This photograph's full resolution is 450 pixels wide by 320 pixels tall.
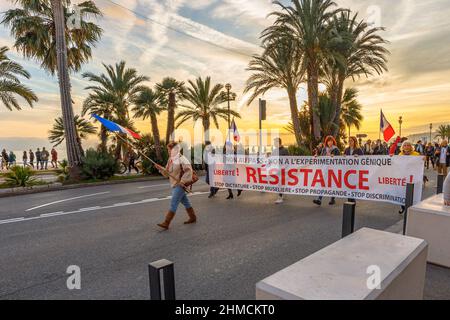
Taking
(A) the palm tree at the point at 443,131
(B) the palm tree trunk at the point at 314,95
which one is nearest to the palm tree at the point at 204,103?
(B) the palm tree trunk at the point at 314,95

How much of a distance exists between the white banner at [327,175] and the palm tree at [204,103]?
17003 millimetres

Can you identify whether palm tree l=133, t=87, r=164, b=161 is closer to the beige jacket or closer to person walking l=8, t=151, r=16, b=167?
person walking l=8, t=151, r=16, b=167

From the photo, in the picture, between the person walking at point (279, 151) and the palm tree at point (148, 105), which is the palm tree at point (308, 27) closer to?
the palm tree at point (148, 105)

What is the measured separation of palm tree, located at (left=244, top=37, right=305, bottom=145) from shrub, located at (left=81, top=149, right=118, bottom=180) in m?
12.2

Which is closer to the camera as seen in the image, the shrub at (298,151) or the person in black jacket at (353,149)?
the person in black jacket at (353,149)

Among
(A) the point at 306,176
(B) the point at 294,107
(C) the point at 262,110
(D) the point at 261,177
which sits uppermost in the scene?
(B) the point at 294,107

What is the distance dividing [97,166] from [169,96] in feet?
35.3

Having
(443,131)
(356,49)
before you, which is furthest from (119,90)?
(443,131)

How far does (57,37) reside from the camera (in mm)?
14305

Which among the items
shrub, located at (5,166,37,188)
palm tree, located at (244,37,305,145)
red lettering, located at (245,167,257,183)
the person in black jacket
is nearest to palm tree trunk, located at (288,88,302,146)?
palm tree, located at (244,37,305,145)

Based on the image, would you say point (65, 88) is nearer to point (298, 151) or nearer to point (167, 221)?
point (167, 221)

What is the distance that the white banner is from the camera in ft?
22.2

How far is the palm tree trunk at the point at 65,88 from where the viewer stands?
46.9 ft

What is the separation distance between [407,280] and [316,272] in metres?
0.92
